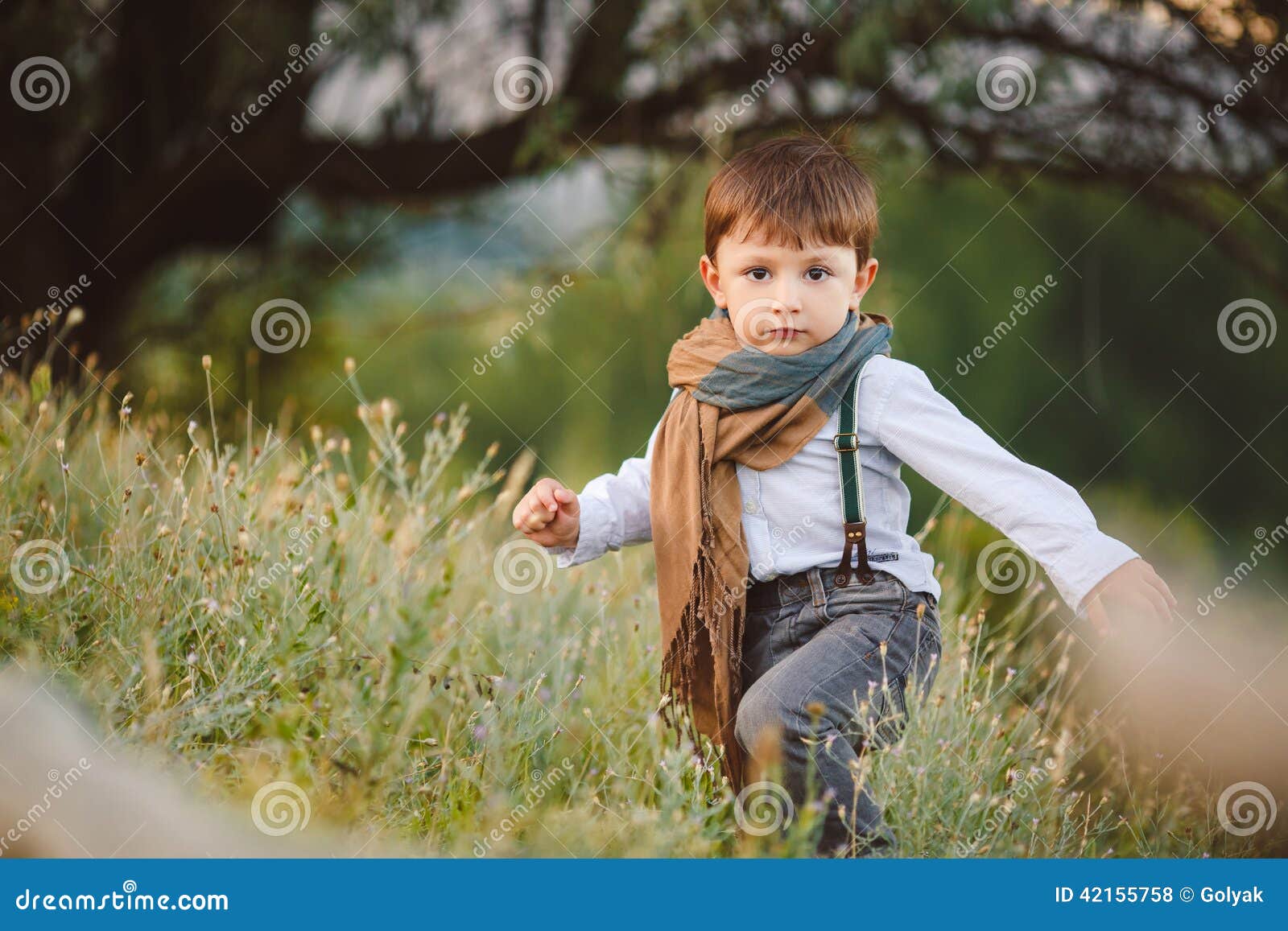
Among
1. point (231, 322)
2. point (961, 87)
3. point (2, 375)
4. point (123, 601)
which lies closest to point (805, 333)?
point (123, 601)

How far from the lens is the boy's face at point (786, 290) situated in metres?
2.38

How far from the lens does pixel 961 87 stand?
4.57 metres

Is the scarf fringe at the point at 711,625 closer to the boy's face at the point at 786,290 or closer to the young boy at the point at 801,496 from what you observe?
the young boy at the point at 801,496

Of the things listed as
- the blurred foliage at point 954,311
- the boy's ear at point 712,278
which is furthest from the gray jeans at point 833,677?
the blurred foliage at point 954,311

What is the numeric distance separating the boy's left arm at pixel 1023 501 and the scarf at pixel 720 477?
0.14m

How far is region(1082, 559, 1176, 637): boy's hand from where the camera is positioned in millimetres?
2076

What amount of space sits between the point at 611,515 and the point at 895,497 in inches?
24.7

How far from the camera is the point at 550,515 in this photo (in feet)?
8.05

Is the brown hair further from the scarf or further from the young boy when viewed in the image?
the scarf

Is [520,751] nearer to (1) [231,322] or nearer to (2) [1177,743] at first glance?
(2) [1177,743]

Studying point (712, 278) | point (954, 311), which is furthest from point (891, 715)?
point (954, 311)

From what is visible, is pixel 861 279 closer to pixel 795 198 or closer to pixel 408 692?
pixel 795 198

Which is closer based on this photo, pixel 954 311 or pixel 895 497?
pixel 895 497

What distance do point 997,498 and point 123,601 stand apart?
77.2 inches
